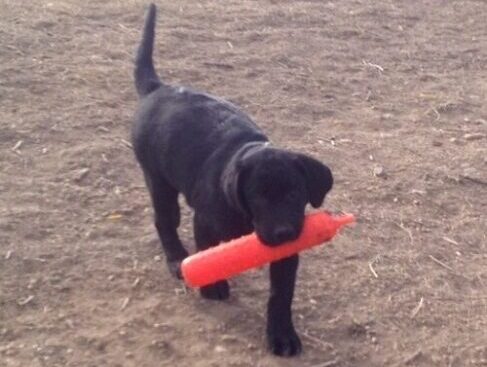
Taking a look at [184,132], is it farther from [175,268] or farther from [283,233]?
[283,233]

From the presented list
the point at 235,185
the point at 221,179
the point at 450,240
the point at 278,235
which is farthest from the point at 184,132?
the point at 450,240

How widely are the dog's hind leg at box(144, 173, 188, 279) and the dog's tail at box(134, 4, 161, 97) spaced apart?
534 millimetres

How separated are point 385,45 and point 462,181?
3100mm

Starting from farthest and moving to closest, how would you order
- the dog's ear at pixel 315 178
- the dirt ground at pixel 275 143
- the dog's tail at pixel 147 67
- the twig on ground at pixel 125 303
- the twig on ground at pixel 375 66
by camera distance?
the twig on ground at pixel 375 66
the dog's tail at pixel 147 67
the twig on ground at pixel 125 303
the dirt ground at pixel 275 143
the dog's ear at pixel 315 178

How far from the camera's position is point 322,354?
4441 mm

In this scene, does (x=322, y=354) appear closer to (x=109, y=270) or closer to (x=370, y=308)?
(x=370, y=308)

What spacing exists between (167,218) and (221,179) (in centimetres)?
78

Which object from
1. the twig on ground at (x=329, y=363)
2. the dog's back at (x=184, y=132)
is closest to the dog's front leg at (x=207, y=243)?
the dog's back at (x=184, y=132)

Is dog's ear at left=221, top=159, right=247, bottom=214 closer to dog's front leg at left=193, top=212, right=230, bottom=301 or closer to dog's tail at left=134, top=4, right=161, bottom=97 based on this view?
dog's front leg at left=193, top=212, right=230, bottom=301

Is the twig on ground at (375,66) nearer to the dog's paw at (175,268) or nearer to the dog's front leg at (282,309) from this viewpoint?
the dog's paw at (175,268)

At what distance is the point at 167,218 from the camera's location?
16.7 ft

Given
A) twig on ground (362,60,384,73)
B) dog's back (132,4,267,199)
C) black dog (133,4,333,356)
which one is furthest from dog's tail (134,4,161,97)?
twig on ground (362,60,384,73)

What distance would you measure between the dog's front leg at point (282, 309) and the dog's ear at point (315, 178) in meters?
0.33

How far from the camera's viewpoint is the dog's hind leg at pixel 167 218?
16.6 feet
